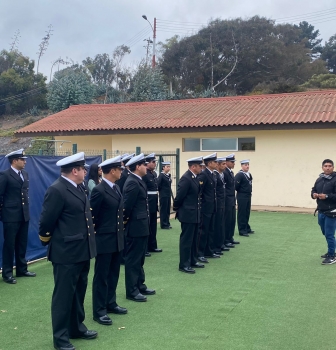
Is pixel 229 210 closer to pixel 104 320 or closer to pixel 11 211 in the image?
pixel 11 211

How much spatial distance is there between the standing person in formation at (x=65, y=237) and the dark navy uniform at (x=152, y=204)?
4.68 metres

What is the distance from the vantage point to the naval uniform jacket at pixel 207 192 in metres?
8.49

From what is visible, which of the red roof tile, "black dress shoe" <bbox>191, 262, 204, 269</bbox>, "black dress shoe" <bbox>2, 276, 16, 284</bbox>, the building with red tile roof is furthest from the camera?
the red roof tile

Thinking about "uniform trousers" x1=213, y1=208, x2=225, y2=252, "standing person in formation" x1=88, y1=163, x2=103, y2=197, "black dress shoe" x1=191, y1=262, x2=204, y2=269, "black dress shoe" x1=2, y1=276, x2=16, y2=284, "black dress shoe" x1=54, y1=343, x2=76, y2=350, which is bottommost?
"black dress shoe" x1=191, y1=262, x2=204, y2=269

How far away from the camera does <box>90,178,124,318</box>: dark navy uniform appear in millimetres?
5327

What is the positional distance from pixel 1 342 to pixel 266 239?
7066 millimetres

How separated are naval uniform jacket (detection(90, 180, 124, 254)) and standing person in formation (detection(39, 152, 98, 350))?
1.90ft

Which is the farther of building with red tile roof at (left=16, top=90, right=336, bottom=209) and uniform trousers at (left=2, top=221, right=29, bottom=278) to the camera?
building with red tile roof at (left=16, top=90, right=336, bottom=209)

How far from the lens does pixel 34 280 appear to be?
725cm

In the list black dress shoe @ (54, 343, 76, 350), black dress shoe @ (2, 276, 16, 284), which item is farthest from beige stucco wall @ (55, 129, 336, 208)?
black dress shoe @ (54, 343, 76, 350)

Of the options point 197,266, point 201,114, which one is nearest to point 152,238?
point 197,266

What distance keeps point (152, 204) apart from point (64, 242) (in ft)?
16.7

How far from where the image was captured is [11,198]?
23.7ft

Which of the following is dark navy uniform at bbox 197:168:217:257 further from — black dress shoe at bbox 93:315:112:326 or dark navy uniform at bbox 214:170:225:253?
black dress shoe at bbox 93:315:112:326
